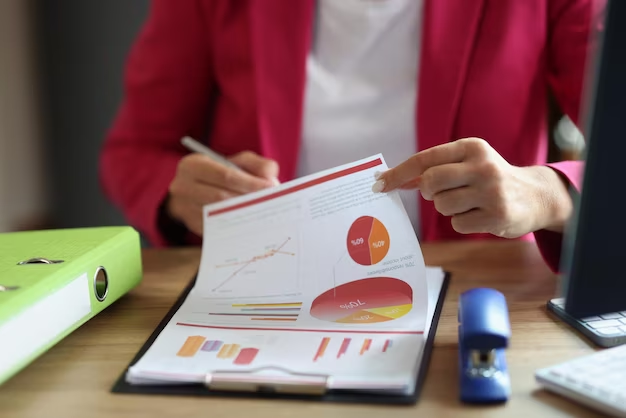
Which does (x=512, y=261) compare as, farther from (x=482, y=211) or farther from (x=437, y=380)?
(x=437, y=380)

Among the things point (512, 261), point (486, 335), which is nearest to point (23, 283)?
point (486, 335)

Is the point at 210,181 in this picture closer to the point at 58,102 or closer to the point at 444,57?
the point at 444,57

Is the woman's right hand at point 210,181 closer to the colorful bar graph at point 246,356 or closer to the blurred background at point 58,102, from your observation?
the colorful bar graph at point 246,356

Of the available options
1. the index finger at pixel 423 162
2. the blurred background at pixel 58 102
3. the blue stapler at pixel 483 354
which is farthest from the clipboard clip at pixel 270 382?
the blurred background at pixel 58 102

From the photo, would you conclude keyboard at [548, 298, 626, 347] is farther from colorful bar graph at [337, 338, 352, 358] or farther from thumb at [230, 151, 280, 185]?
thumb at [230, 151, 280, 185]

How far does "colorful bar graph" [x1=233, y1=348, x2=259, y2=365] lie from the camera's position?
2.05ft

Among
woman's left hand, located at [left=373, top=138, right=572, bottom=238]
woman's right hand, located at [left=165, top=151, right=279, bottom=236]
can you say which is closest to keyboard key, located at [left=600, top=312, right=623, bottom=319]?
woman's left hand, located at [left=373, top=138, right=572, bottom=238]

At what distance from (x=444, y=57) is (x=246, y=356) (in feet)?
1.86

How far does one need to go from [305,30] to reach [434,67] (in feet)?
0.65

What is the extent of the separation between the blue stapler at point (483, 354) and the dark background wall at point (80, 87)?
4.67ft

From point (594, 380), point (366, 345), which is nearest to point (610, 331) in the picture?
point (594, 380)

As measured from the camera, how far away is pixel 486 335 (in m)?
0.57

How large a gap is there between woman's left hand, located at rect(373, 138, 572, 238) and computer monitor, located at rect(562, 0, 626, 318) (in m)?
0.10

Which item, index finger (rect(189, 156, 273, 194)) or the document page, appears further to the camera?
index finger (rect(189, 156, 273, 194))
